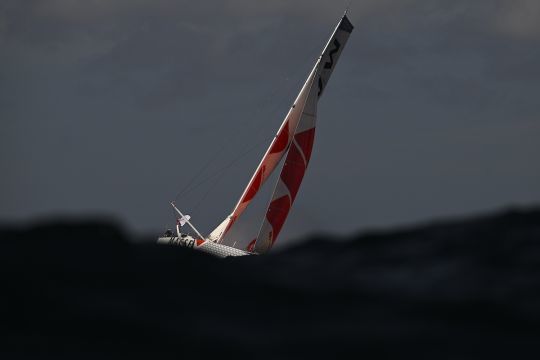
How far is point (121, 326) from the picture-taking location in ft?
A: 37.1

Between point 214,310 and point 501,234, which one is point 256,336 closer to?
point 214,310

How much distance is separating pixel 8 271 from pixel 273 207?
115 ft

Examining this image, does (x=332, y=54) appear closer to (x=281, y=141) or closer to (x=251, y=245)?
(x=281, y=141)

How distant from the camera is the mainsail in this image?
48.6m

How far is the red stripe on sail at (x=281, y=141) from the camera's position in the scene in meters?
48.9

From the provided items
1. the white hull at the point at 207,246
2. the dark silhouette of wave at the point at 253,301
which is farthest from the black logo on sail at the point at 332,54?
the dark silhouette of wave at the point at 253,301

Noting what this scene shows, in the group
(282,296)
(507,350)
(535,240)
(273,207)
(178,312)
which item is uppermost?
(178,312)

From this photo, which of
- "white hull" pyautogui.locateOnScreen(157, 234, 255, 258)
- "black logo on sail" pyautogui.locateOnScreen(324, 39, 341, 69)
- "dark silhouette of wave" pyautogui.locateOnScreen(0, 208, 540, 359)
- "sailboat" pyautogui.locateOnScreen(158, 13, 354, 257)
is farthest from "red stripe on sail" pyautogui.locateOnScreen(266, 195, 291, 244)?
"dark silhouette of wave" pyautogui.locateOnScreen(0, 208, 540, 359)

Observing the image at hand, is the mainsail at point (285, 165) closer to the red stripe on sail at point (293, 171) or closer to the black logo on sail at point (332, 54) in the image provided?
the red stripe on sail at point (293, 171)

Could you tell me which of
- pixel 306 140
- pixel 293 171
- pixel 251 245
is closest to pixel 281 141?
pixel 306 140

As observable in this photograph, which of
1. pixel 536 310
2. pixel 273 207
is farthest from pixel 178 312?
pixel 273 207

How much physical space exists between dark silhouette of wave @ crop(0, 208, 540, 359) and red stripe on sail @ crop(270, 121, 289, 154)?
3050 cm

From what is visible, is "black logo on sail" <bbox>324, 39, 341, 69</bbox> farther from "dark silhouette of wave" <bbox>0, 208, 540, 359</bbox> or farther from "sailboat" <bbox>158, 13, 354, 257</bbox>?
"dark silhouette of wave" <bbox>0, 208, 540, 359</bbox>

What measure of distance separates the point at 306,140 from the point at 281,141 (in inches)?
52.4
